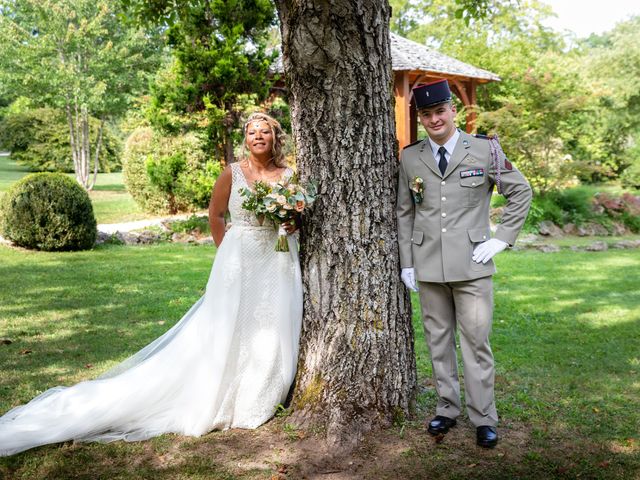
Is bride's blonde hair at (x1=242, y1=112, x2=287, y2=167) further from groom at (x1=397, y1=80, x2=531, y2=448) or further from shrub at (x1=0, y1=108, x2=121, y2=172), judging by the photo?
shrub at (x1=0, y1=108, x2=121, y2=172)

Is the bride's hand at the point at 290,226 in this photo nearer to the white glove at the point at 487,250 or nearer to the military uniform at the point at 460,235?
the military uniform at the point at 460,235

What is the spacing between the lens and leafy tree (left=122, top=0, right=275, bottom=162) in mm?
12000

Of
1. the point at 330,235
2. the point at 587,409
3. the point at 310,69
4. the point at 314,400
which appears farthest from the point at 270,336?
the point at 587,409

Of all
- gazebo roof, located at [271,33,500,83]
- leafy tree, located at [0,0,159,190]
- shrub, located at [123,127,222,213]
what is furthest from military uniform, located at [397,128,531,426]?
leafy tree, located at [0,0,159,190]

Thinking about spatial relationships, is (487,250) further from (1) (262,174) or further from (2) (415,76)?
(2) (415,76)

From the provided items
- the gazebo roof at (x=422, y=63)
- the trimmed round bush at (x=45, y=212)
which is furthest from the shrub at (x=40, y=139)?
the trimmed round bush at (x=45, y=212)

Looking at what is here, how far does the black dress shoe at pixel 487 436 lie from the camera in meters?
3.59

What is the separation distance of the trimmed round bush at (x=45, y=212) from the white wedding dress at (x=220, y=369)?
7.08 metres

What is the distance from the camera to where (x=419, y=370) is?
5094 millimetres

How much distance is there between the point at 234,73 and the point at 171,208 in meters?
5.09

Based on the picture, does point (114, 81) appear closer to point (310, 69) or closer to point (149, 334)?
point (149, 334)

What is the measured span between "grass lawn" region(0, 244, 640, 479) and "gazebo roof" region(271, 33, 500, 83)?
760 centimetres

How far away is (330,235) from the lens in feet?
12.3

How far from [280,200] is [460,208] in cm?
101
